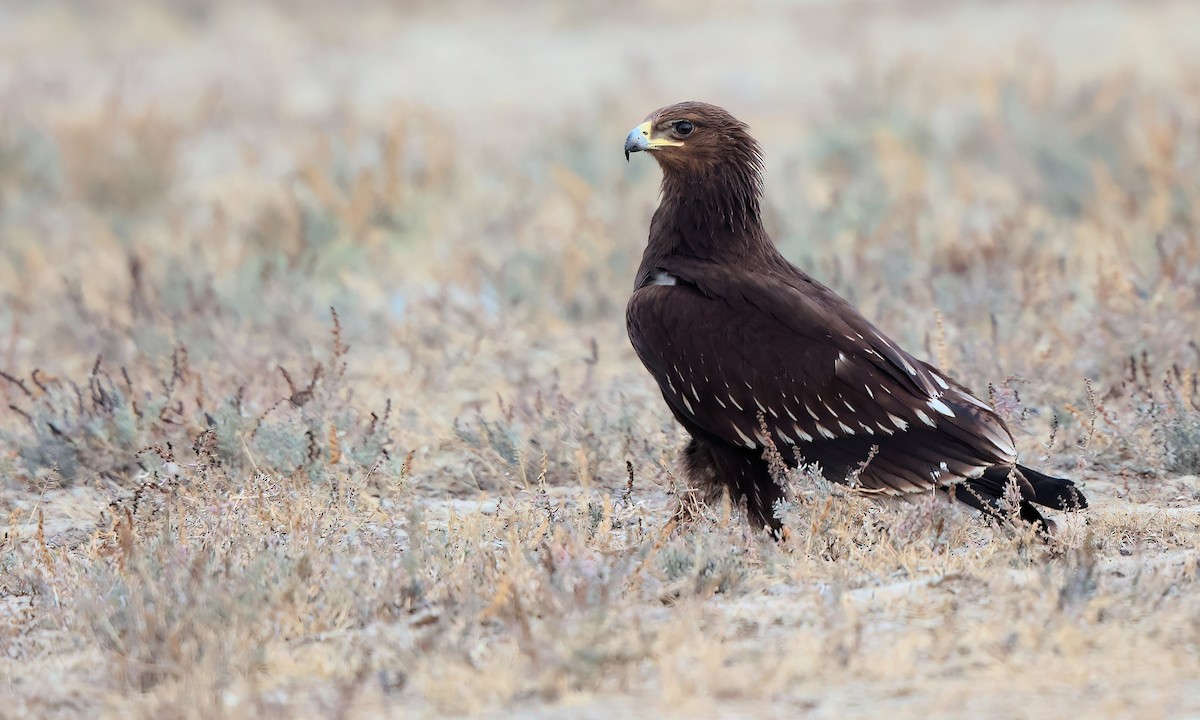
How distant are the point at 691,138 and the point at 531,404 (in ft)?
5.49

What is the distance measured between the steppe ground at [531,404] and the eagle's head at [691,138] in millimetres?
1095

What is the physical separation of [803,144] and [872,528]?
28.5 feet

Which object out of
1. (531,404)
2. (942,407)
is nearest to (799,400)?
(942,407)

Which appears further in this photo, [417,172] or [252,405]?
[417,172]

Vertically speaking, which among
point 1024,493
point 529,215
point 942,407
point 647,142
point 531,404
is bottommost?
point 531,404

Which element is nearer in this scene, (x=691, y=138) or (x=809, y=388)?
(x=809, y=388)

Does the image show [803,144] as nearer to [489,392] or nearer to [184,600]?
[489,392]

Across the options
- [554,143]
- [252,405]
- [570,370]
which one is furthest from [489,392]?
[554,143]

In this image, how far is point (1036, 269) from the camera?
7.74 m

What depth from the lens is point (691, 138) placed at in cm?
530

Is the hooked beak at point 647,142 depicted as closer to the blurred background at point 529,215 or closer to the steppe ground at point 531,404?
the steppe ground at point 531,404

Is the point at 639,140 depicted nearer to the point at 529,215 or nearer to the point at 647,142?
the point at 647,142

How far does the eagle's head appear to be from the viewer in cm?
528

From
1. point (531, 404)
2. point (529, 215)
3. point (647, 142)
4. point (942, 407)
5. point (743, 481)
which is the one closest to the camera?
point (942, 407)
